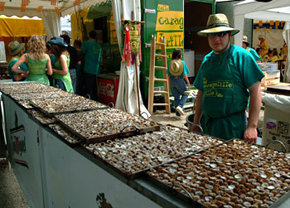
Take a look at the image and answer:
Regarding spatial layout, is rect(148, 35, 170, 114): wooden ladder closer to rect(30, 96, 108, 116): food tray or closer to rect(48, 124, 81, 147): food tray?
rect(30, 96, 108, 116): food tray

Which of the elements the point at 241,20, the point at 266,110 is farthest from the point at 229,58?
the point at 241,20

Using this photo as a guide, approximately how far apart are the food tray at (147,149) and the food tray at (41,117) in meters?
0.61

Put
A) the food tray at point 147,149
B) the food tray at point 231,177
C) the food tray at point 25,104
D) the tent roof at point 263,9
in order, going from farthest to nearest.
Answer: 1. the tent roof at point 263,9
2. the food tray at point 25,104
3. the food tray at point 147,149
4. the food tray at point 231,177

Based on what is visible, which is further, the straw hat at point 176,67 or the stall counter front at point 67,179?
the straw hat at point 176,67

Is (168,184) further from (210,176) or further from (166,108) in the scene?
(166,108)

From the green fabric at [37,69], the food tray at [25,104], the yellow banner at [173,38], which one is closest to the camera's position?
the food tray at [25,104]

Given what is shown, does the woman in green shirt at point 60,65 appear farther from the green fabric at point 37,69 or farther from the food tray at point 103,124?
the food tray at point 103,124

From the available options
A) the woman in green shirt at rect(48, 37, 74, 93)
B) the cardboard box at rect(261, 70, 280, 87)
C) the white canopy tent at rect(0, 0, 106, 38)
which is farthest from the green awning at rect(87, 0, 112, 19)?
the cardboard box at rect(261, 70, 280, 87)

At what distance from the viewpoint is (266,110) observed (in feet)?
11.0

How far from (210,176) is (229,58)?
1.19 m

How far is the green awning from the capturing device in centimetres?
682

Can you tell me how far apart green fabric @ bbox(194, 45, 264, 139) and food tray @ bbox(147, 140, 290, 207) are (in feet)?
2.44

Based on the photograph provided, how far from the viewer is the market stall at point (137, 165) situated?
0.95 m

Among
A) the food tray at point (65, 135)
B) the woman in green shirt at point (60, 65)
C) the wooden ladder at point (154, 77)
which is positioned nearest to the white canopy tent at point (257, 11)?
the wooden ladder at point (154, 77)
